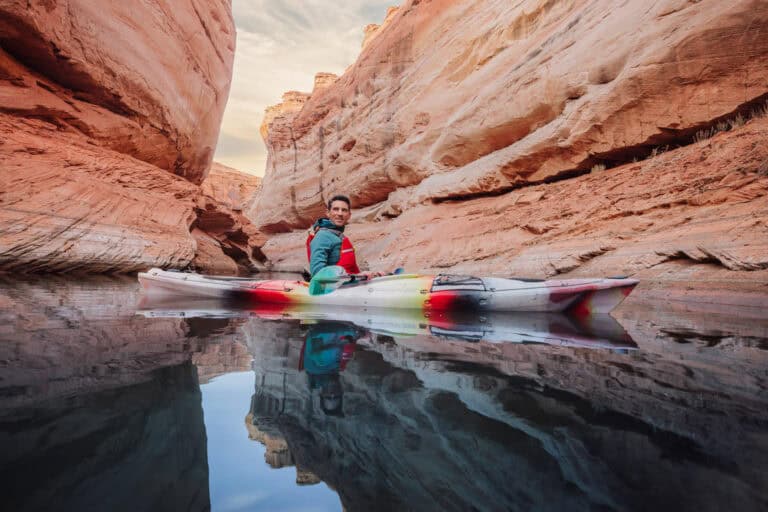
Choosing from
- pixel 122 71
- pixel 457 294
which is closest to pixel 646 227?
pixel 457 294

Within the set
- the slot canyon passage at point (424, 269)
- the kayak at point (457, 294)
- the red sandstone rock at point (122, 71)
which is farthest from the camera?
the red sandstone rock at point (122, 71)

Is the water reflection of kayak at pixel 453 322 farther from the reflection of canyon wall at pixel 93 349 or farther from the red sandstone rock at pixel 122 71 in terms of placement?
the red sandstone rock at pixel 122 71

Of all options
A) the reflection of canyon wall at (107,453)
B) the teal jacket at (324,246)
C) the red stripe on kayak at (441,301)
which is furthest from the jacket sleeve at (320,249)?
the reflection of canyon wall at (107,453)

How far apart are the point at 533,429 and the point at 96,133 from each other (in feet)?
35.8

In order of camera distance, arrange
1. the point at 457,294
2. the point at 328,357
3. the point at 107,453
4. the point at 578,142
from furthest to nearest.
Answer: the point at 578,142
the point at 457,294
the point at 328,357
the point at 107,453

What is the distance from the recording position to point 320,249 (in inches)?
148

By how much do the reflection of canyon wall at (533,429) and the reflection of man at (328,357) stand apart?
0.14 ft

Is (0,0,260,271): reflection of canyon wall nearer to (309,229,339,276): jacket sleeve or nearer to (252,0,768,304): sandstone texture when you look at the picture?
(309,229,339,276): jacket sleeve

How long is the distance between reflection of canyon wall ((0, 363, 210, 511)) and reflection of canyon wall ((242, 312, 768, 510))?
0.22 metres

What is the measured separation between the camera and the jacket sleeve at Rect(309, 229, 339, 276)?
12.3 feet

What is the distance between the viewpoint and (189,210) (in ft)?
32.9

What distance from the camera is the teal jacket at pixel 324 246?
3.77 m

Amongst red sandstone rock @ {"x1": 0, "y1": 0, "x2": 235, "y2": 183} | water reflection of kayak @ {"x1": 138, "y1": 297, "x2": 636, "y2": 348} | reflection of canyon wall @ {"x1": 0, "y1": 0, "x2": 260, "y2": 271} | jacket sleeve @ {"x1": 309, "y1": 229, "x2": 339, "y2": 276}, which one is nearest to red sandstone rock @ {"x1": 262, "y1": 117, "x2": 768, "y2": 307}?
water reflection of kayak @ {"x1": 138, "y1": 297, "x2": 636, "y2": 348}

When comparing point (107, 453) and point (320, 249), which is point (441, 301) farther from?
point (107, 453)
